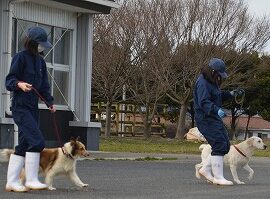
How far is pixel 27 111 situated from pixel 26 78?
442 mm

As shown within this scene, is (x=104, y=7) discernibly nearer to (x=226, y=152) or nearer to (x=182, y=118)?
(x=226, y=152)

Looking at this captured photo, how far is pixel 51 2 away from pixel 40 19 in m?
0.63

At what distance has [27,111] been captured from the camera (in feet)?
30.7

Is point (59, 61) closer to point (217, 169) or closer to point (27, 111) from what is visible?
point (217, 169)

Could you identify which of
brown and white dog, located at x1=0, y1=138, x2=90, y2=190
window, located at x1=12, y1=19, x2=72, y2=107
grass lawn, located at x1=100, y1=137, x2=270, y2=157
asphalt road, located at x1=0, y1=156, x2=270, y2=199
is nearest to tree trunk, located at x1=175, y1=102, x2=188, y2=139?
grass lawn, located at x1=100, y1=137, x2=270, y2=157

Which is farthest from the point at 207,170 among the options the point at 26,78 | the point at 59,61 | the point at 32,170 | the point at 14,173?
the point at 59,61

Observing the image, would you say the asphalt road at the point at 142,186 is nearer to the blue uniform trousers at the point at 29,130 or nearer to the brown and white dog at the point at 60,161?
the brown and white dog at the point at 60,161

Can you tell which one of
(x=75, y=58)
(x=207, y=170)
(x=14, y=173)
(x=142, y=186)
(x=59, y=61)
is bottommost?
(x=142, y=186)

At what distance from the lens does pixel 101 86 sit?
38.8 m

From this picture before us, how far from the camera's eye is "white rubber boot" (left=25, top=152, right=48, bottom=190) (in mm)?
9312

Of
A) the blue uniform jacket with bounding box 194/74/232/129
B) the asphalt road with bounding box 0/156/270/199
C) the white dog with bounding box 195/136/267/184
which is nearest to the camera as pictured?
the asphalt road with bounding box 0/156/270/199

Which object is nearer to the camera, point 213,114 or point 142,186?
point 142,186

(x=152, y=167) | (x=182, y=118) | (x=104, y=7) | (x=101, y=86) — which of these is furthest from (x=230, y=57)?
(x=152, y=167)

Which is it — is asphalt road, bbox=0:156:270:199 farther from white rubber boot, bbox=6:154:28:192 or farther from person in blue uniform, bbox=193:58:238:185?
person in blue uniform, bbox=193:58:238:185
